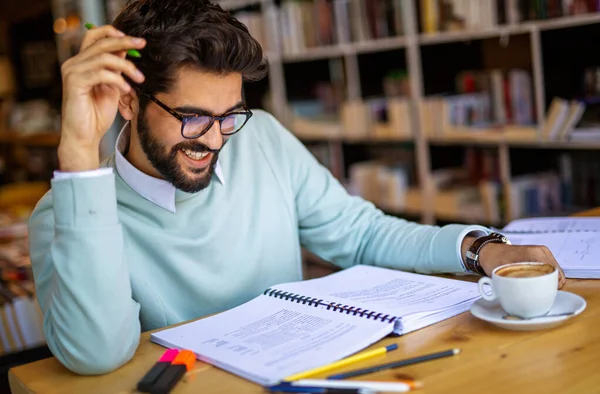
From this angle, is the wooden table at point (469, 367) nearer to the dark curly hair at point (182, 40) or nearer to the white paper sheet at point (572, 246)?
the white paper sheet at point (572, 246)

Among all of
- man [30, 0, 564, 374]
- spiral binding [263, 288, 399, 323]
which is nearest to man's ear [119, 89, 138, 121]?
man [30, 0, 564, 374]

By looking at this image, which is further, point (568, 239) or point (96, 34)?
point (568, 239)

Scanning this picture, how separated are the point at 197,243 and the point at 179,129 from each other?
23cm

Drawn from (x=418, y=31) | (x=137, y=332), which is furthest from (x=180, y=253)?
(x=418, y=31)

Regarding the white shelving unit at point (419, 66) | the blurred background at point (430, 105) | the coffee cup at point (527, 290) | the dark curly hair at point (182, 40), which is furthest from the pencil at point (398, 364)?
the white shelving unit at point (419, 66)

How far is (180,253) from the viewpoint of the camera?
4.71 feet

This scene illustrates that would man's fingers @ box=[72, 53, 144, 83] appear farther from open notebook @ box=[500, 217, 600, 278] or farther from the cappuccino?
open notebook @ box=[500, 217, 600, 278]

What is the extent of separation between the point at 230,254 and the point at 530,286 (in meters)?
0.66

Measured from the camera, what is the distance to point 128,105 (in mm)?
1461

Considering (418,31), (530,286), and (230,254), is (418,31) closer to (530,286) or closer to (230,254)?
(230,254)

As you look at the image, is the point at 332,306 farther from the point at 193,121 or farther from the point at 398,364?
the point at 193,121

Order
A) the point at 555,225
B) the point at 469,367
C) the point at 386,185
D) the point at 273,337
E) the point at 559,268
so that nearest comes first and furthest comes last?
the point at 469,367 < the point at 273,337 < the point at 559,268 < the point at 555,225 < the point at 386,185

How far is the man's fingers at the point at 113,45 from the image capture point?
3.68ft

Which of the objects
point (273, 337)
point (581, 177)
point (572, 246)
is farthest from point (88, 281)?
point (581, 177)
